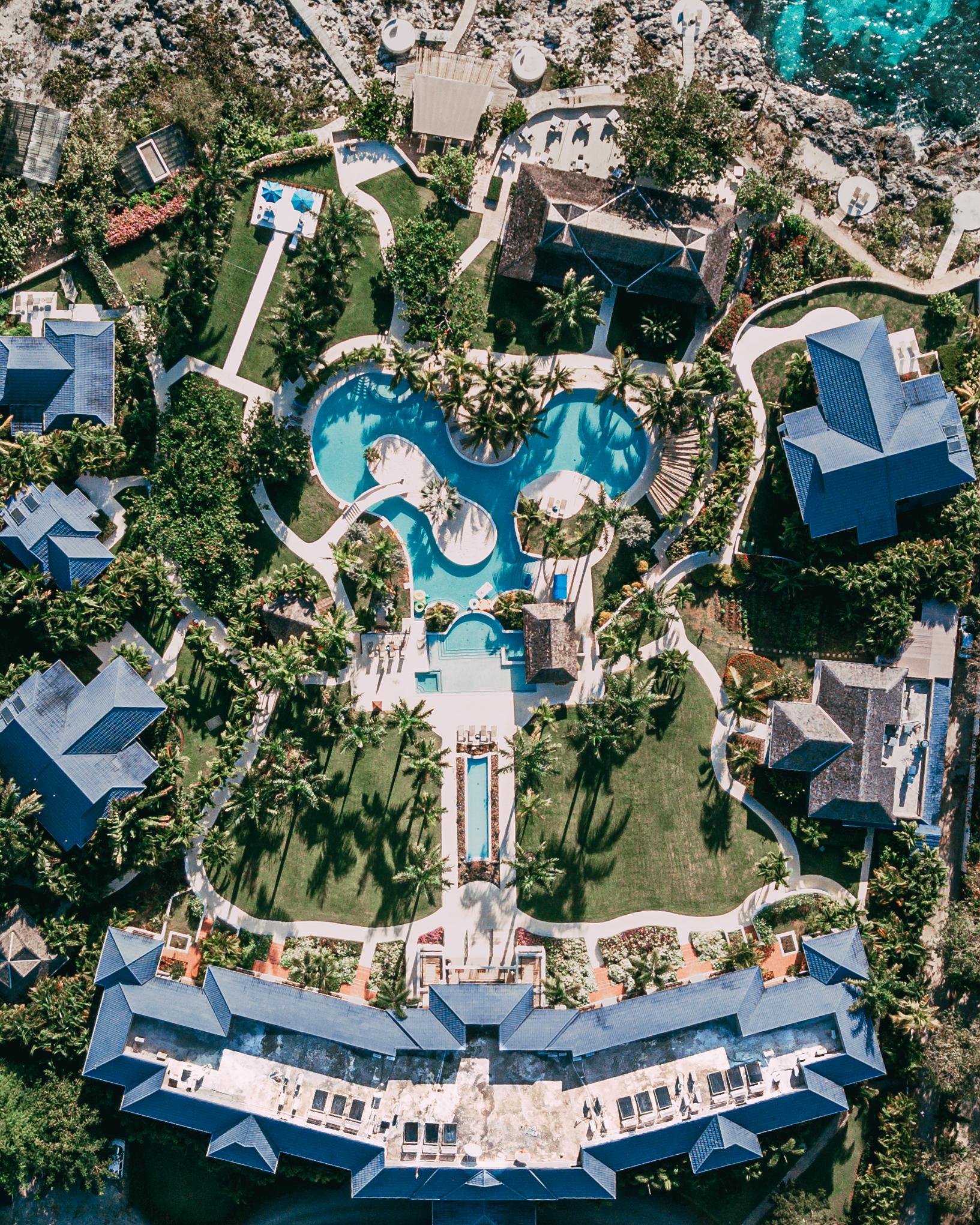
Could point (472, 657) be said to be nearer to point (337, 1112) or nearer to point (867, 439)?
point (867, 439)

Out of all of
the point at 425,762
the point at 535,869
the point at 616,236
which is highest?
the point at 616,236

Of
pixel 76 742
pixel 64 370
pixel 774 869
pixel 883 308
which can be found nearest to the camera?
pixel 76 742

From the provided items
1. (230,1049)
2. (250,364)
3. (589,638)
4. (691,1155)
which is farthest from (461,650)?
(691,1155)

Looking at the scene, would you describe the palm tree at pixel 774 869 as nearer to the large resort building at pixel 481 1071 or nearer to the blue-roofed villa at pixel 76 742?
the large resort building at pixel 481 1071

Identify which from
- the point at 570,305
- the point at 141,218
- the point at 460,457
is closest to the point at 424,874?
the point at 460,457

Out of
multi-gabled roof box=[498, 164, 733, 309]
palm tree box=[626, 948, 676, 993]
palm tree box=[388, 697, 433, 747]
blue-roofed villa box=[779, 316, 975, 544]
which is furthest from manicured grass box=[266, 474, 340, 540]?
palm tree box=[626, 948, 676, 993]

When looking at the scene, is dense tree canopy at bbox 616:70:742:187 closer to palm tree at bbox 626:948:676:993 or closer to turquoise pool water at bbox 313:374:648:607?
turquoise pool water at bbox 313:374:648:607

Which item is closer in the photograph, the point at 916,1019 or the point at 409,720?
the point at 916,1019

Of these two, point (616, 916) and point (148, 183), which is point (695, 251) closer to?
point (148, 183)
